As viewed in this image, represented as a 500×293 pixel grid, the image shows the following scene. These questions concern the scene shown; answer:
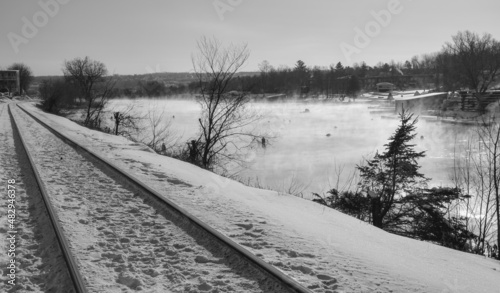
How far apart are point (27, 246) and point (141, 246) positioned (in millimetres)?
1505

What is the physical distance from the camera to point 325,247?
197 inches

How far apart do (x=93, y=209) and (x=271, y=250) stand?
11.2 ft

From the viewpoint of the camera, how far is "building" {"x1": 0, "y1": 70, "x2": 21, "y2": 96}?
10681 centimetres

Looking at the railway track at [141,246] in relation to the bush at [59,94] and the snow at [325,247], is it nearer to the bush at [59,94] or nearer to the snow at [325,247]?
the snow at [325,247]

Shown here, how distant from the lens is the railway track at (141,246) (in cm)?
394

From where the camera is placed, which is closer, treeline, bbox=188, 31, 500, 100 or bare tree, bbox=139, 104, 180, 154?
bare tree, bbox=139, 104, 180, 154

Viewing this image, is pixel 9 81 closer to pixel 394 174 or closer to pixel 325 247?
pixel 394 174

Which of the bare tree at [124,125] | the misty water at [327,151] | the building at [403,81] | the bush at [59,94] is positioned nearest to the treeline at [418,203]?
the misty water at [327,151]

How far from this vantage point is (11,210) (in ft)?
20.2

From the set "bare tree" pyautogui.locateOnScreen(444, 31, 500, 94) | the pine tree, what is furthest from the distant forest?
the pine tree

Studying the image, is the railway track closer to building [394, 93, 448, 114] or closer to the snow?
the snow

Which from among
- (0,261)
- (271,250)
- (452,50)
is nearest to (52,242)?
(0,261)

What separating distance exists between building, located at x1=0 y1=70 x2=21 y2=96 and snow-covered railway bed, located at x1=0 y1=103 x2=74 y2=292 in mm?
118904

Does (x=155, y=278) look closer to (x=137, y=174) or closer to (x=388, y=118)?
(x=137, y=174)
